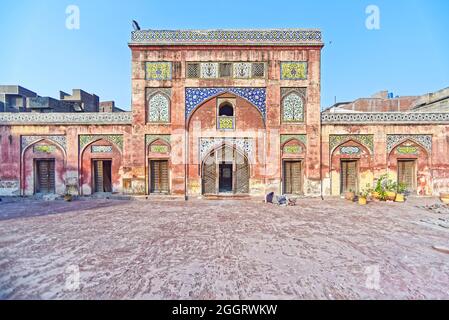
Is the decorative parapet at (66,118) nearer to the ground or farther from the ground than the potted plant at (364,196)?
farther from the ground

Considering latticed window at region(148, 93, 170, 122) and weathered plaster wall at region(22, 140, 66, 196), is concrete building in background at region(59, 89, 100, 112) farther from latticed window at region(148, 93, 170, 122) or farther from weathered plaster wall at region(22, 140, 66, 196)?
latticed window at region(148, 93, 170, 122)

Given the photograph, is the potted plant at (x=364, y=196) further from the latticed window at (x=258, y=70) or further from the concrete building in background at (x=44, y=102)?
the concrete building in background at (x=44, y=102)

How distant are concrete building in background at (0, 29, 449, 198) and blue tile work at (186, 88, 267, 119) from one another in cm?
5

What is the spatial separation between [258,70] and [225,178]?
5504 mm

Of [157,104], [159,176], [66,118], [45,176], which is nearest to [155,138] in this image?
[157,104]

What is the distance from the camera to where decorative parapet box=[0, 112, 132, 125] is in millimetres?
10531

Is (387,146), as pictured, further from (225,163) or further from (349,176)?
(225,163)

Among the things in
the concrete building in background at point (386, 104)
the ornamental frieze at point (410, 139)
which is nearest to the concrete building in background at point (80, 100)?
the concrete building in background at point (386, 104)

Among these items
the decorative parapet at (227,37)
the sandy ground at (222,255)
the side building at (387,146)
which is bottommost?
the sandy ground at (222,255)

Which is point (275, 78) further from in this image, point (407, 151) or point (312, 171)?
point (407, 151)

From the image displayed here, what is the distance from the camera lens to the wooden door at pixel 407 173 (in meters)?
10.6

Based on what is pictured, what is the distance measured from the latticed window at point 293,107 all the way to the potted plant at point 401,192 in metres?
5.36

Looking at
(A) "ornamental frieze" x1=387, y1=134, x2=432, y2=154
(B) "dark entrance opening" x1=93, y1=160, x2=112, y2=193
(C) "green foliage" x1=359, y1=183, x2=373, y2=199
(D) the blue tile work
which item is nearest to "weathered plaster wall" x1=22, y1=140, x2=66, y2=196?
(B) "dark entrance opening" x1=93, y1=160, x2=112, y2=193
